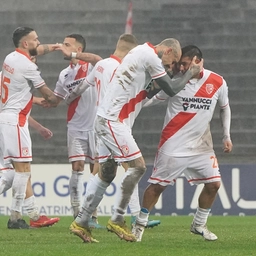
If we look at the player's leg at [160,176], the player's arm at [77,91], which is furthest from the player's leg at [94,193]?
the player's arm at [77,91]

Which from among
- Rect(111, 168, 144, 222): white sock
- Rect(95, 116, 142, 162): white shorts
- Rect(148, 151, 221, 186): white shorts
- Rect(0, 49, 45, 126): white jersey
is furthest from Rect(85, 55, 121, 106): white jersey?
Rect(111, 168, 144, 222): white sock

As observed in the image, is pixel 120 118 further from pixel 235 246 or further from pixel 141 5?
pixel 141 5

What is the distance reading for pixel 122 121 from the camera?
8.95m

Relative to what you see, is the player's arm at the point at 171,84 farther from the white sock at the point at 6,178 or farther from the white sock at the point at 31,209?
the white sock at the point at 6,178

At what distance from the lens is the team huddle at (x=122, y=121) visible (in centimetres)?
888

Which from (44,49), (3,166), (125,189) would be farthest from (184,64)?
(3,166)

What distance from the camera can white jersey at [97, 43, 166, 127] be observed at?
8844 mm

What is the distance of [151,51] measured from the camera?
8875mm

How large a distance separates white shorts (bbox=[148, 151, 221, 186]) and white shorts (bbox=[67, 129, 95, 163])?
2.40m

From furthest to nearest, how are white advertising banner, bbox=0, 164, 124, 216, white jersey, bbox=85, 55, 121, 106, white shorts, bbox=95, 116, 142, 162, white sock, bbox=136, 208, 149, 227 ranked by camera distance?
white advertising banner, bbox=0, 164, 124, 216
white jersey, bbox=85, 55, 121, 106
white sock, bbox=136, 208, 149, 227
white shorts, bbox=95, 116, 142, 162

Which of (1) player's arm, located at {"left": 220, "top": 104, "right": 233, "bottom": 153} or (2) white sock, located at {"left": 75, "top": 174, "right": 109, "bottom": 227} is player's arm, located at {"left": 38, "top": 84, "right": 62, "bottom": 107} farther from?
(2) white sock, located at {"left": 75, "top": 174, "right": 109, "bottom": 227}

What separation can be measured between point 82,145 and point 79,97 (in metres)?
0.60

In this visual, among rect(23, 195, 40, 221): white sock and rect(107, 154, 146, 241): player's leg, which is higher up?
rect(107, 154, 146, 241): player's leg

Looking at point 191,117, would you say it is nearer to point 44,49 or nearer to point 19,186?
point 44,49
